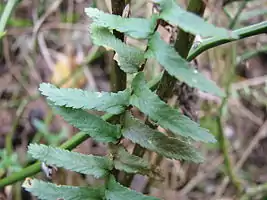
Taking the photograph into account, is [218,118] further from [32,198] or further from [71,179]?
[32,198]

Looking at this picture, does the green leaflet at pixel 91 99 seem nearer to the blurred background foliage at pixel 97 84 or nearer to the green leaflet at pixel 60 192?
the green leaflet at pixel 60 192

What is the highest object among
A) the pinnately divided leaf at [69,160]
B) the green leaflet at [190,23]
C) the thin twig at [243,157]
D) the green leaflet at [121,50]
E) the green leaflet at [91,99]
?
the green leaflet at [190,23]

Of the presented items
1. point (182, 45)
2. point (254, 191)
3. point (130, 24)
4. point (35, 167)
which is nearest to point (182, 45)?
point (182, 45)

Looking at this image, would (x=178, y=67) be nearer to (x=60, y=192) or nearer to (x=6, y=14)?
(x=60, y=192)

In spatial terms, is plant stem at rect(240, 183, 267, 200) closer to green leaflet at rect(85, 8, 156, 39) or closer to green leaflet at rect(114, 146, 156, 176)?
green leaflet at rect(114, 146, 156, 176)

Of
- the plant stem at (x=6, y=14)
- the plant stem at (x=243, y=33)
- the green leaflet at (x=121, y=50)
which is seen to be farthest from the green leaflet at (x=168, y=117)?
the plant stem at (x=6, y=14)
